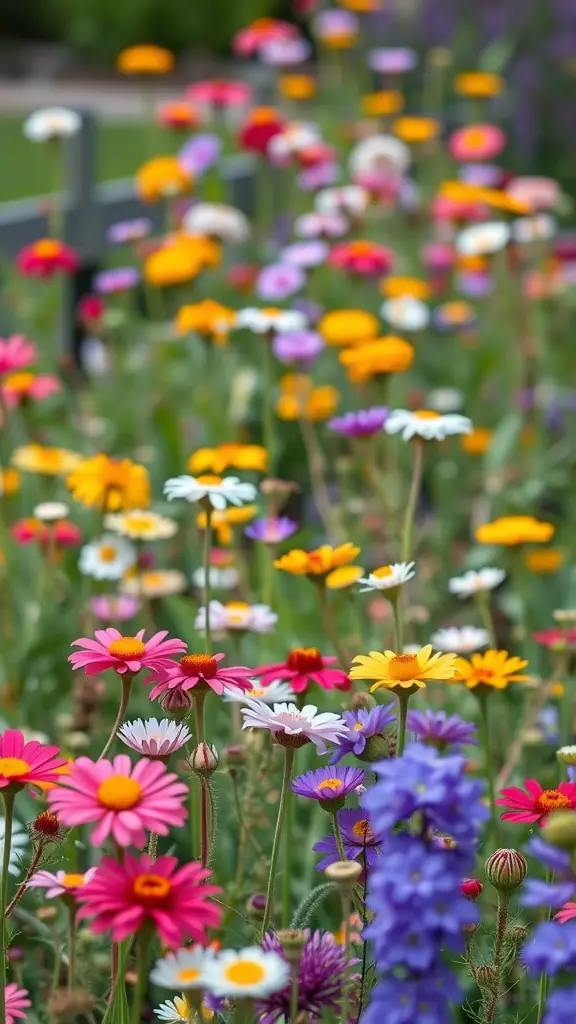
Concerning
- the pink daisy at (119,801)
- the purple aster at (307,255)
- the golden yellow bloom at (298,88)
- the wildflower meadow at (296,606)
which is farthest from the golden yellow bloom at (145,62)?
the pink daisy at (119,801)

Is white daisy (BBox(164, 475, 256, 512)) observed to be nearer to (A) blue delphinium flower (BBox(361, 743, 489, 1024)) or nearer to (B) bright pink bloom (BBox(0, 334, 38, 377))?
(A) blue delphinium flower (BBox(361, 743, 489, 1024))

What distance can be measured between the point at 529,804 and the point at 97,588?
1186mm

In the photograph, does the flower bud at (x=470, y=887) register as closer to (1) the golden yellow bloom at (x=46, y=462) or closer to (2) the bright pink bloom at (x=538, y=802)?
(2) the bright pink bloom at (x=538, y=802)

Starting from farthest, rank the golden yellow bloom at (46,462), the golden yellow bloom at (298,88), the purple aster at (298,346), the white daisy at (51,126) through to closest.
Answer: the golden yellow bloom at (298,88)
the white daisy at (51,126)
the purple aster at (298,346)
the golden yellow bloom at (46,462)

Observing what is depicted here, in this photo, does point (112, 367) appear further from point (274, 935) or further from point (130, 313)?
point (274, 935)

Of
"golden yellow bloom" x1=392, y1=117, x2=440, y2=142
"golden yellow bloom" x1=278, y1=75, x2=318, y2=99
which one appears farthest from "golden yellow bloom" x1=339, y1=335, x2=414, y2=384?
"golden yellow bloom" x1=278, y1=75, x2=318, y2=99

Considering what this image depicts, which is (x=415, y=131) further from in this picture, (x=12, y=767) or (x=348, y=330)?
(x=12, y=767)

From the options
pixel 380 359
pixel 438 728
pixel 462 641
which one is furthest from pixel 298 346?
pixel 438 728

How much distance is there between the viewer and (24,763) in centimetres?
82

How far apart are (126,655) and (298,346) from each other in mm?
1266

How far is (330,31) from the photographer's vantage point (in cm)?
357

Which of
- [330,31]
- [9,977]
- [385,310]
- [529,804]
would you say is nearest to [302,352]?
[385,310]

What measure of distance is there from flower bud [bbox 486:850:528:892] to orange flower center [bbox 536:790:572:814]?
0.04 m

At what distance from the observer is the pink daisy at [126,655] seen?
2.83ft
